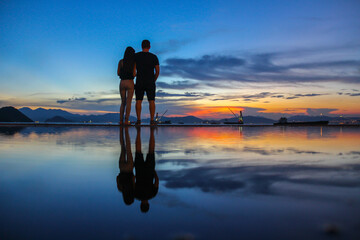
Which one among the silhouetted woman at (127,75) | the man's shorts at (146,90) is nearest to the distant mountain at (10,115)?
the silhouetted woman at (127,75)

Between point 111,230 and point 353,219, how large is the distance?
1150mm

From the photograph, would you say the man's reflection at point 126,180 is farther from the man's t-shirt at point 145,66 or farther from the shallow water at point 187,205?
the man's t-shirt at point 145,66

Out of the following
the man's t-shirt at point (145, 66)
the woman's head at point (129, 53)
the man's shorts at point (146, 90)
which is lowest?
the man's shorts at point (146, 90)

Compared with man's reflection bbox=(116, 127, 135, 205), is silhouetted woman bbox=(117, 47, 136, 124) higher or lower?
higher

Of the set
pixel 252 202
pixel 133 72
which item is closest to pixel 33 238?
pixel 252 202

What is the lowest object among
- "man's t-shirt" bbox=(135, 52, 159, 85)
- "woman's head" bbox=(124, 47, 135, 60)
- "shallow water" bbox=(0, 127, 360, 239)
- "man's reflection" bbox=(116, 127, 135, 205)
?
"shallow water" bbox=(0, 127, 360, 239)

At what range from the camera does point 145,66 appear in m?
9.68

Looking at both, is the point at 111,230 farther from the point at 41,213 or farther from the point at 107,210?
the point at 41,213

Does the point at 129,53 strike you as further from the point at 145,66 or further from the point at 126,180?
the point at 126,180

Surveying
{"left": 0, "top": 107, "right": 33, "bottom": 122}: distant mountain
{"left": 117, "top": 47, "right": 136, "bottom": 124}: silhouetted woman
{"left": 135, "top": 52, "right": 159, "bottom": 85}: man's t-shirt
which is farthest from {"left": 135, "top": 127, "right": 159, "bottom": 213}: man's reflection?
{"left": 0, "top": 107, "right": 33, "bottom": 122}: distant mountain

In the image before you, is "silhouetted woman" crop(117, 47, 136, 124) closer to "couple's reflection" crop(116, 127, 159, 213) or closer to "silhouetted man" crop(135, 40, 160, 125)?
"silhouetted man" crop(135, 40, 160, 125)

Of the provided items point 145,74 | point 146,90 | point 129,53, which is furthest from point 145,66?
point 146,90

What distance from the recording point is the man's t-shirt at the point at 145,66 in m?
9.66

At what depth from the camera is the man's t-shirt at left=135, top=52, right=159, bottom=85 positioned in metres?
9.66
